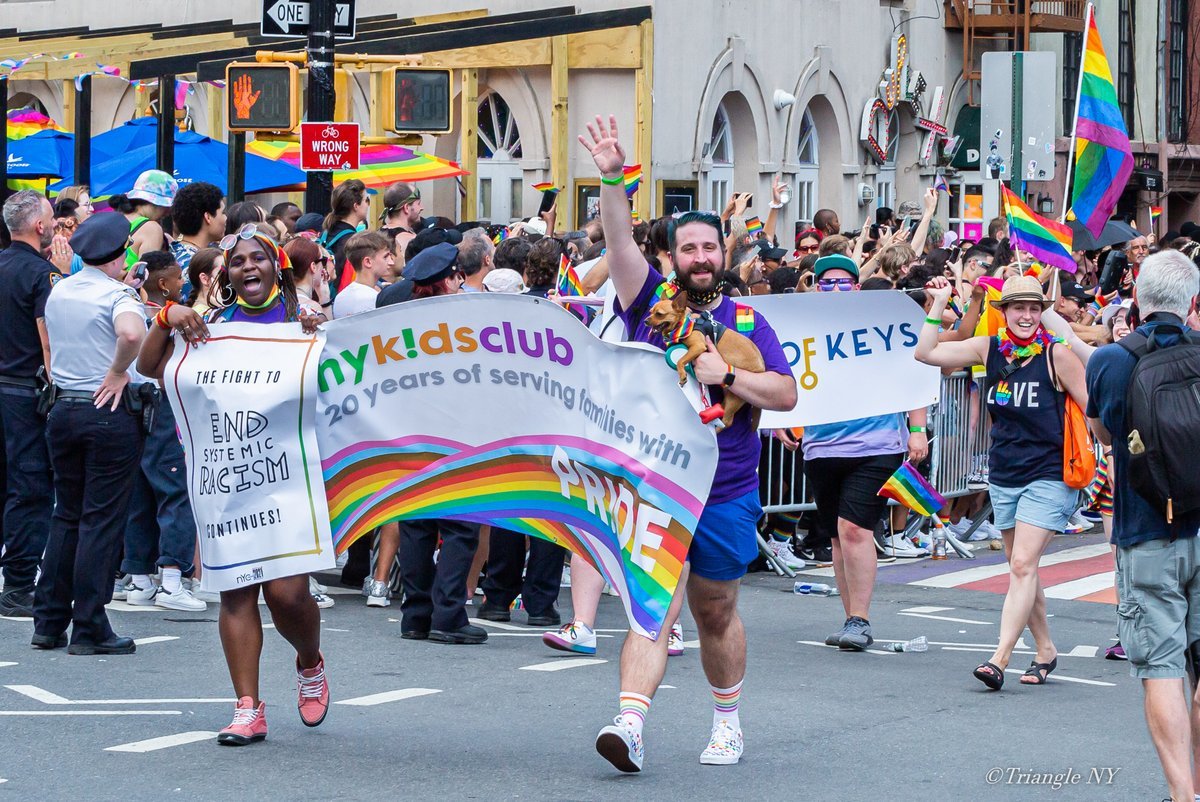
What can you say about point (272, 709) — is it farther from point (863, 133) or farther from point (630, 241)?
point (863, 133)

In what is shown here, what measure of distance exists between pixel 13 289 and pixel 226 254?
297 cm

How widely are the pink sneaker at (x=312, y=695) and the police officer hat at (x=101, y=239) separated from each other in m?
2.55

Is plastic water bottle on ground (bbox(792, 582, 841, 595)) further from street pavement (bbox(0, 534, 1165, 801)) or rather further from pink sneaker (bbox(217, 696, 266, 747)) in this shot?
pink sneaker (bbox(217, 696, 266, 747))

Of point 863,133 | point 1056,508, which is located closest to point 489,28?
point 863,133

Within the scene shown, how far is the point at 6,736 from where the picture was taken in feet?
23.1

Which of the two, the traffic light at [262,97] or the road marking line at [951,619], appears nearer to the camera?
the road marking line at [951,619]

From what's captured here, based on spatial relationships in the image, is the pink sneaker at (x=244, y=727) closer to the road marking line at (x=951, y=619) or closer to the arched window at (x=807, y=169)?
the road marking line at (x=951, y=619)

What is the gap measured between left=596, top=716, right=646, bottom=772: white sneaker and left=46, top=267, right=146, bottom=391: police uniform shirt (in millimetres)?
3467

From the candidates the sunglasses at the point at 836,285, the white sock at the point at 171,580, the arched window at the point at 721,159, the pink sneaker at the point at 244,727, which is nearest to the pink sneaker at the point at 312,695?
the pink sneaker at the point at 244,727

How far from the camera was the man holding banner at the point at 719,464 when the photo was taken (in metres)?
6.48

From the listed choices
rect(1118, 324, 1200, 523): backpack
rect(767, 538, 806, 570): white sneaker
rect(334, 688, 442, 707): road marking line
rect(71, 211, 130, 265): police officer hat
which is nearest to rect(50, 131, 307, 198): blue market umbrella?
rect(767, 538, 806, 570): white sneaker

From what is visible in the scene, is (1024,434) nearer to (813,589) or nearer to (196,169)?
(813,589)

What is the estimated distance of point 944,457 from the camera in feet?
46.4

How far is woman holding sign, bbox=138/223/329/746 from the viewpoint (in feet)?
22.6
